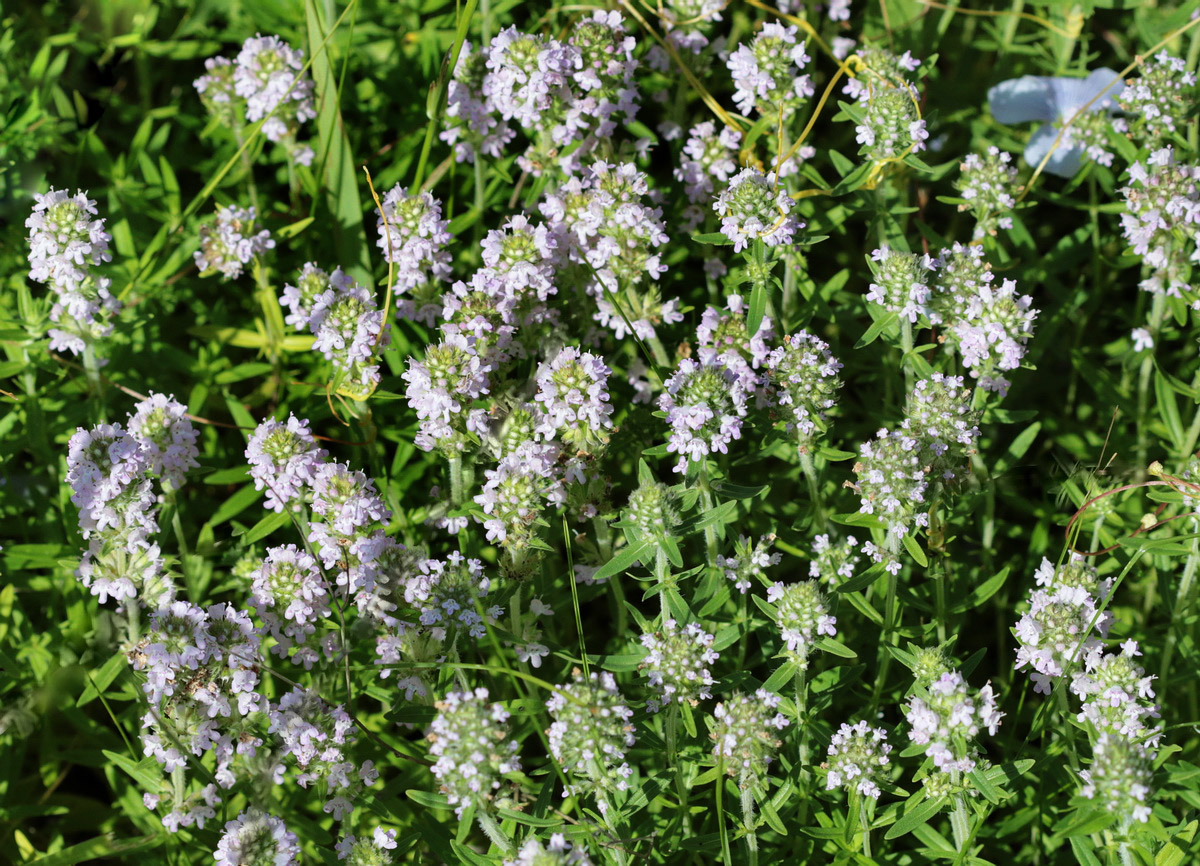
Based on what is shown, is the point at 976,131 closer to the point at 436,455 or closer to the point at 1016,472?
the point at 1016,472

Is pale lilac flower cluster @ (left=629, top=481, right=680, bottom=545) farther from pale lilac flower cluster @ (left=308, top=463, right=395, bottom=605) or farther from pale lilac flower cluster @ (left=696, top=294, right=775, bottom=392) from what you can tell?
pale lilac flower cluster @ (left=308, top=463, right=395, bottom=605)

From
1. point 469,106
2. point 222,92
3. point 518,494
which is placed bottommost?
point 518,494

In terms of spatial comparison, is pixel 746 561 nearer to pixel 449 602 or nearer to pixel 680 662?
pixel 680 662

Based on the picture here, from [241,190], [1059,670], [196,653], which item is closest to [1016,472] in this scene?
[1059,670]

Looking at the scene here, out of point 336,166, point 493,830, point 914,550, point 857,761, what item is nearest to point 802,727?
point 857,761

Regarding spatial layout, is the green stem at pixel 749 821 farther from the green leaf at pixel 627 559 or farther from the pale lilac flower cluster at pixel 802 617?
the green leaf at pixel 627 559

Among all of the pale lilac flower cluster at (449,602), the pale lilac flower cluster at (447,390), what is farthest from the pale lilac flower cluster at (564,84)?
the pale lilac flower cluster at (449,602)
